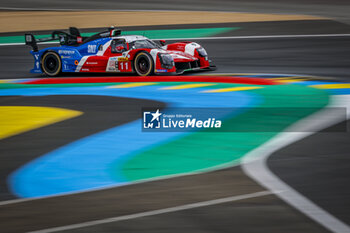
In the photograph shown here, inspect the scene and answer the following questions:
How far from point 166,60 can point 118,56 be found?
1195mm

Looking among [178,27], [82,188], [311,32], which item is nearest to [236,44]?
[311,32]

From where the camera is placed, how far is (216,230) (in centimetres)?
474

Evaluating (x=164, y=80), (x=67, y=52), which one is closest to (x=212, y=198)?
(x=164, y=80)

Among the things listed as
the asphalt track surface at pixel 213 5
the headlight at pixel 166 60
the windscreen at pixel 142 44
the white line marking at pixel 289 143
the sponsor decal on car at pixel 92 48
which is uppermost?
the asphalt track surface at pixel 213 5

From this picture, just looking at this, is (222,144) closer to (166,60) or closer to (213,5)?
(166,60)

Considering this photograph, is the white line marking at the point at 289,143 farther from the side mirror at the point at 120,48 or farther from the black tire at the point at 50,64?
the black tire at the point at 50,64

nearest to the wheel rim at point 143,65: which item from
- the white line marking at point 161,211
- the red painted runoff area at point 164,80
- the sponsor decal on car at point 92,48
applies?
the red painted runoff area at point 164,80

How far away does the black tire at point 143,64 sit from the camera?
46.7ft

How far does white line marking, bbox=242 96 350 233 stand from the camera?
493cm

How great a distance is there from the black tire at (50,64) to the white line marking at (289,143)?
7284 mm

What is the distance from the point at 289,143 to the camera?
7594 millimetres

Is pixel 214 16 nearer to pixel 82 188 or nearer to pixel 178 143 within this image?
pixel 178 143

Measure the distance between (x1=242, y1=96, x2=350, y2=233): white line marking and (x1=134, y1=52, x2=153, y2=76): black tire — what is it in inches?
185

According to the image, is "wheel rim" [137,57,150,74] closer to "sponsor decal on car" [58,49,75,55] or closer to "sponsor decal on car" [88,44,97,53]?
"sponsor decal on car" [88,44,97,53]
